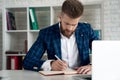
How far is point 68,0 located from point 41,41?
45cm

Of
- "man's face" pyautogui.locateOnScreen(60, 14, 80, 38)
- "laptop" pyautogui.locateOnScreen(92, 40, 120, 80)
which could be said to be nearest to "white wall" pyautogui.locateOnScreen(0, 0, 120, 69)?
"man's face" pyautogui.locateOnScreen(60, 14, 80, 38)

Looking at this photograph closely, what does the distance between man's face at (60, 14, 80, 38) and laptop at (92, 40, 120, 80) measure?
760 mm

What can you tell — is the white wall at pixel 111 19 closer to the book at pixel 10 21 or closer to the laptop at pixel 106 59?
the book at pixel 10 21

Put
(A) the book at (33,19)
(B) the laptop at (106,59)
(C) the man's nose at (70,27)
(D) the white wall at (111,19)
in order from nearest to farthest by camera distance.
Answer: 1. (B) the laptop at (106,59)
2. (C) the man's nose at (70,27)
3. (A) the book at (33,19)
4. (D) the white wall at (111,19)

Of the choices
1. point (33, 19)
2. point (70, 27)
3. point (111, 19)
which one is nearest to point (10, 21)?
point (33, 19)

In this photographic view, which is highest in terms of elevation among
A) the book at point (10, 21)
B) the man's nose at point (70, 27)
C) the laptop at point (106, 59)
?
the book at point (10, 21)

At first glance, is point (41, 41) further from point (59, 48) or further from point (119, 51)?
point (119, 51)

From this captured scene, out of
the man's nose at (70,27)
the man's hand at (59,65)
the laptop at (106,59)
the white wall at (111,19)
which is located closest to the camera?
the laptop at (106,59)

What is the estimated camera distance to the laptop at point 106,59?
42.1 inches

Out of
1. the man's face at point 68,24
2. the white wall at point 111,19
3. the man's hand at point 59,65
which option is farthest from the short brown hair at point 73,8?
the white wall at point 111,19

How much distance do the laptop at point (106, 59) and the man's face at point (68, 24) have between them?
2.49ft

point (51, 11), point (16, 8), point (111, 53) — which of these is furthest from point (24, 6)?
point (111, 53)

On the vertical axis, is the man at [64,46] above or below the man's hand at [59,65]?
above

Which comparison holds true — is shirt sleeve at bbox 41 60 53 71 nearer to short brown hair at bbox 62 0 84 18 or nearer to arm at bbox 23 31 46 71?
arm at bbox 23 31 46 71
